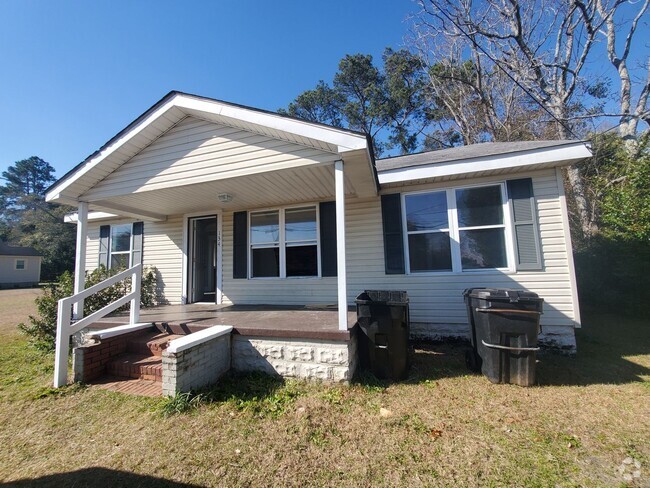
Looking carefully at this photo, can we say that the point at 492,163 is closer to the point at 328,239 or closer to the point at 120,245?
the point at 328,239

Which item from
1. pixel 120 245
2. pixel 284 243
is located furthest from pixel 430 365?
pixel 120 245

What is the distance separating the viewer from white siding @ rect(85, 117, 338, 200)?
3.85 m

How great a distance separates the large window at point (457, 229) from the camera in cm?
498

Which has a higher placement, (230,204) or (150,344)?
(230,204)

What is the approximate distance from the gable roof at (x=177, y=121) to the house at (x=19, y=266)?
2934 centimetres

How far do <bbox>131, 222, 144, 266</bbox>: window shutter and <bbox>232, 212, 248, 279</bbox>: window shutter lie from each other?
3009mm

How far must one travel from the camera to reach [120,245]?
8.09 meters

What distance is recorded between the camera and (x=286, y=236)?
6273 mm

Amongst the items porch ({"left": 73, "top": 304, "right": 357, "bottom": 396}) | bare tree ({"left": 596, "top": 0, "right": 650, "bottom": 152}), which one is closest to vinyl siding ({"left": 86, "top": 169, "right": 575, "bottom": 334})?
porch ({"left": 73, "top": 304, "right": 357, "bottom": 396})

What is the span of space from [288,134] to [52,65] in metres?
6.74

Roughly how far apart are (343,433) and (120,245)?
840 centimetres

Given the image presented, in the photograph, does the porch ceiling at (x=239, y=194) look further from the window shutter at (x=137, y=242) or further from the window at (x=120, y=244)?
the window at (x=120, y=244)

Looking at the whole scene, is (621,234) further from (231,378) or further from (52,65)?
(52,65)

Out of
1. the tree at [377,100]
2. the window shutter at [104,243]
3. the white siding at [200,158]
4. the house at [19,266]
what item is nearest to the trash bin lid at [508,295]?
the white siding at [200,158]
